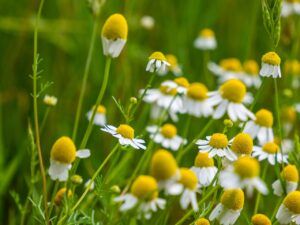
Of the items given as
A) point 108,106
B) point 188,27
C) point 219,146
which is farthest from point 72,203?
point 188,27

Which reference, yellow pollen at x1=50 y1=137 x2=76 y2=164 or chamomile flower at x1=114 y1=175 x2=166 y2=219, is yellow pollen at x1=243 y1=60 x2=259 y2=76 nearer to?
yellow pollen at x1=50 y1=137 x2=76 y2=164

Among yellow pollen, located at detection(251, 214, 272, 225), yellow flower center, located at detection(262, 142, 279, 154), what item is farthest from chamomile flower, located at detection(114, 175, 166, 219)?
yellow flower center, located at detection(262, 142, 279, 154)

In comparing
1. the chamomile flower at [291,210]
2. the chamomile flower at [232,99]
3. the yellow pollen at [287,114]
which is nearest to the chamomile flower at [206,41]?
the yellow pollen at [287,114]

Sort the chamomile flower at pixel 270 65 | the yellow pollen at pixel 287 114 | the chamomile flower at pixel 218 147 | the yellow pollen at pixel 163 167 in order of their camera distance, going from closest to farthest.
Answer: the yellow pollen at pixel 163 167
the chamomile flower at pixel 218 147
the chamomile flower at pixel 270 65
the yellow pollen at pixel 287 114

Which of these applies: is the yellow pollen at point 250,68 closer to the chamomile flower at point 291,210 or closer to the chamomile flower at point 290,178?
the chamomile flower at point 290,178

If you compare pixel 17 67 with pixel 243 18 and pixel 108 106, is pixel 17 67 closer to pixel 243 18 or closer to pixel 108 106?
pixel 108 106
